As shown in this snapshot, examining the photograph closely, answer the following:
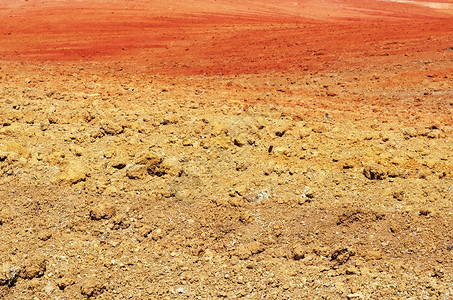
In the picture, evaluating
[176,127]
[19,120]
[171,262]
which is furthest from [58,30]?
[171,262]

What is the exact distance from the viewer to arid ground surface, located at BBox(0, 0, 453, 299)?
3775 millimetres

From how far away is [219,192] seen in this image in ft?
14.8

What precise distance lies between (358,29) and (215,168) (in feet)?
30.4

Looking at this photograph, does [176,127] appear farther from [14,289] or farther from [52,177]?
[14,289]

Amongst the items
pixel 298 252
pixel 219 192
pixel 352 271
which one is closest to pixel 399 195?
pixel 352 271

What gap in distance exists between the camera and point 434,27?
39.3 feet

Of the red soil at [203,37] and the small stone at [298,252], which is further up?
the red soil at [203,37]

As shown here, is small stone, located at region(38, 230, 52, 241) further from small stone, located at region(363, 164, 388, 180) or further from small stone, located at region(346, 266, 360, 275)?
small stone, located at region(363, 164, 388, 180)

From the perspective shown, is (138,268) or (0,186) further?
(0,186)

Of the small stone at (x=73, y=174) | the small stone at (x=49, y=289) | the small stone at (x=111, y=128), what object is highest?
the small stone at (x=111, y=128)

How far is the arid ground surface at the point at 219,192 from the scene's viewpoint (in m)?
3.78

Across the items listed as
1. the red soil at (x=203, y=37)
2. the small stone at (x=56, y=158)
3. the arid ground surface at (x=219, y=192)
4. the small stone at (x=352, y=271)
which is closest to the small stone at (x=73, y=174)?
the arid ground surface at (x=219, y=192)

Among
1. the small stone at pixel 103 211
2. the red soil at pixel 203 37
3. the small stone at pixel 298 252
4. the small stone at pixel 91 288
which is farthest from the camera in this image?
the red soil at pixel 203 37

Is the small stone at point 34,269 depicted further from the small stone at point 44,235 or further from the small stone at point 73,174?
the small stone at point 73,174
